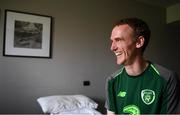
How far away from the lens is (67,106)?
2627mm

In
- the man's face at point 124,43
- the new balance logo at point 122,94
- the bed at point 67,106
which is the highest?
the man's face at point 124,43

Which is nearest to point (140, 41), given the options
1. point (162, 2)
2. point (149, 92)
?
point (149, 92)

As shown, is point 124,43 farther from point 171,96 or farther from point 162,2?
point 162,2

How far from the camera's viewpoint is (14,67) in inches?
116

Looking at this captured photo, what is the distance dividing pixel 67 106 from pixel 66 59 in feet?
3.01

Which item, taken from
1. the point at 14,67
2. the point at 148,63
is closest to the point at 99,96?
the point at 14,67

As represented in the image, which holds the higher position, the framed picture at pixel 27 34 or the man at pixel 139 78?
the framed picture at pixel 27 34

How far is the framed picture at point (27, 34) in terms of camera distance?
115 inches

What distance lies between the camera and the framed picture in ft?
9.58

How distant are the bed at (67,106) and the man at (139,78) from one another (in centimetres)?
165

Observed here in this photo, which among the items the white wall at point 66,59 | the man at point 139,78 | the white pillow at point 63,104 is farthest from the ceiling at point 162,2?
the man at point 139,78

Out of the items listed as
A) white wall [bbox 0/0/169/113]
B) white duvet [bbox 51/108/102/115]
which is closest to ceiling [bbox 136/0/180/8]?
white wall [bbox 0/0/169/113]

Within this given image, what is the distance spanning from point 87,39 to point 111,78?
251cm

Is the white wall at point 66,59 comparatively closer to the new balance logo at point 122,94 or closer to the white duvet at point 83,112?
the white duvet at point 83,112
